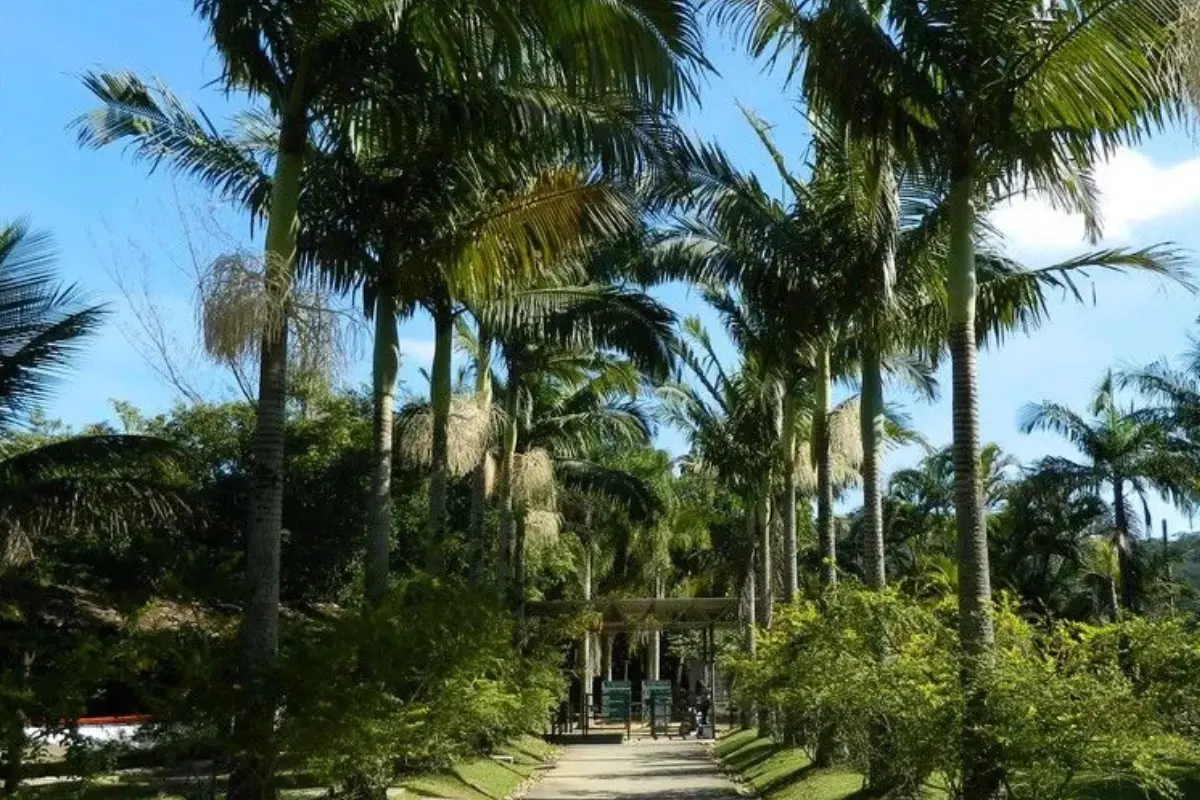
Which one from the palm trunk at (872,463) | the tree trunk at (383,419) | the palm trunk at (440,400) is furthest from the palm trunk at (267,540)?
the palm trunk at (872,463)

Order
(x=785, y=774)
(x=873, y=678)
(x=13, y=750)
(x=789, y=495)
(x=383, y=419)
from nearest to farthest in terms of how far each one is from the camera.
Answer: (x=13, y=750), (x=873, y=678), (x=383, y=419), (x=785, y=774), (x=789, y=495)

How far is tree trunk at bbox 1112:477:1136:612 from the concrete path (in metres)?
12.5

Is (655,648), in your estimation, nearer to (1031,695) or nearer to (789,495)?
(789,495)

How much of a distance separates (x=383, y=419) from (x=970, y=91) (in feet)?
24.7

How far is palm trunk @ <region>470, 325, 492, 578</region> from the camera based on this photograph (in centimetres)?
2184

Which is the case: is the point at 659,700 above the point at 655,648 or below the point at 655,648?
below

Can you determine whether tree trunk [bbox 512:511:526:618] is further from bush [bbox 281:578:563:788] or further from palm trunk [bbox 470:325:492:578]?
bush [bbox 281:578:563:788]

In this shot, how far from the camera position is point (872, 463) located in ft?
59.2

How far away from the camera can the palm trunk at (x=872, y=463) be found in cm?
1755

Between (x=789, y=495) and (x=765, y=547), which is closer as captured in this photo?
(x=789, y=495)

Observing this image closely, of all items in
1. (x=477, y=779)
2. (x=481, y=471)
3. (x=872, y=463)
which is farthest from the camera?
(x=481, y=471)

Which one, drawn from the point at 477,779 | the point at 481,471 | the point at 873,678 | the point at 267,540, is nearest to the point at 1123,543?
the point at 481,471

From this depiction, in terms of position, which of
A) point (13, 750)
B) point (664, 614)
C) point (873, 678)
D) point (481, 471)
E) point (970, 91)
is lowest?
point (13, 750)

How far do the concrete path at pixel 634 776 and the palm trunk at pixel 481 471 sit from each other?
3783 mm
